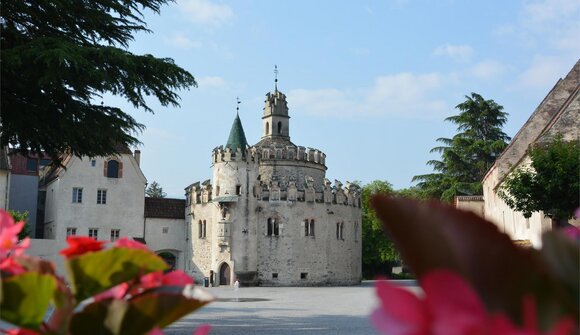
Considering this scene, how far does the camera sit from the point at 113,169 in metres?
43.6

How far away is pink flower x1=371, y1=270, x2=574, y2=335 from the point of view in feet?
1.98

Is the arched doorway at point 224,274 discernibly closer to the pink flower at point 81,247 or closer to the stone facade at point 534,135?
the stone facade at point 534,135

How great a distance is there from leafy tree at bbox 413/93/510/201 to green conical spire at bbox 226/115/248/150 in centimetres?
1466

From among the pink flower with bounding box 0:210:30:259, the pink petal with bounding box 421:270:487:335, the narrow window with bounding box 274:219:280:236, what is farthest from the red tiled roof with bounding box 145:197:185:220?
the pink petal with bounding box 421:270:487:335

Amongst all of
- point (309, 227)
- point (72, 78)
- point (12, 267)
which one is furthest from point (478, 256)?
point (309, 227)

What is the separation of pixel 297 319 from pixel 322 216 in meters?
27.3

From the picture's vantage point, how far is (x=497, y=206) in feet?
116

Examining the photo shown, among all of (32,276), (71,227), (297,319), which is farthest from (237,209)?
(32,276)

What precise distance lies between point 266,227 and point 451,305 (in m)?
42.8

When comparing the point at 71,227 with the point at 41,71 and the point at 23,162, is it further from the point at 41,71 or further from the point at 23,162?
the point at 41,71

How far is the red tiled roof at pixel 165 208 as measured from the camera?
149ft

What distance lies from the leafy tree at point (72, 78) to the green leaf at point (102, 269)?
31.5ft

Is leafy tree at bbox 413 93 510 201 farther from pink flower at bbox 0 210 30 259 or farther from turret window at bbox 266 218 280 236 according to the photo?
pink flower at bbox 0 210 30 259

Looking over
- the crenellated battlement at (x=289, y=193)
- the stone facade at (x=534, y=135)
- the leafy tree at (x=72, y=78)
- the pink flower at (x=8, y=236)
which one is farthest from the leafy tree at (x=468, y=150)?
the pink flower at (x=8, y=236)
